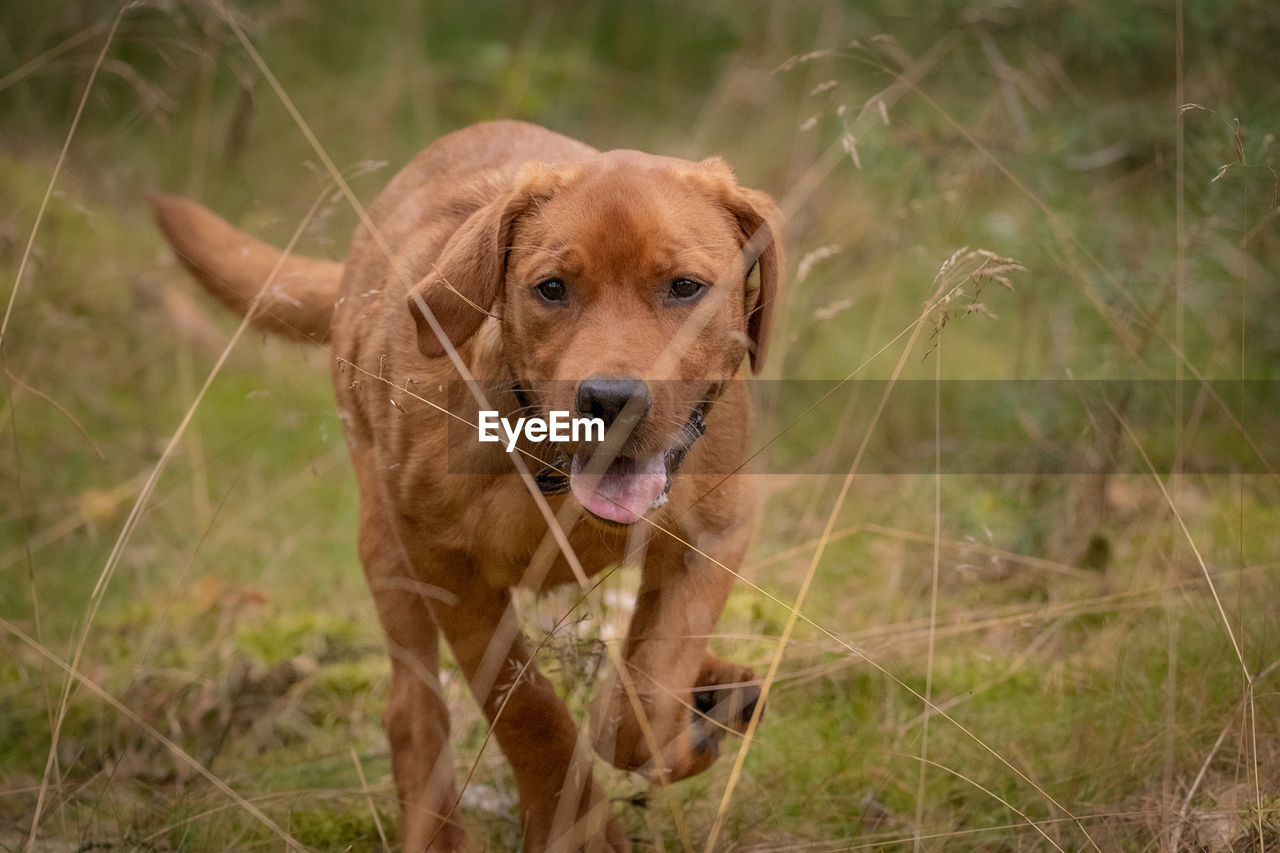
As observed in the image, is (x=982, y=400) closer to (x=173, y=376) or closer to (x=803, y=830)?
(x=803, y=830)

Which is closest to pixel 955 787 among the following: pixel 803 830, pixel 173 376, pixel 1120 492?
pixel 803 830

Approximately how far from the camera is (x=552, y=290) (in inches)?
108

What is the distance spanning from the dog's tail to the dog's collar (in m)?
1.17

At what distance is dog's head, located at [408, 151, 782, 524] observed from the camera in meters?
2.54

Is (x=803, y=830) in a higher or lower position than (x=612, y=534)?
lower

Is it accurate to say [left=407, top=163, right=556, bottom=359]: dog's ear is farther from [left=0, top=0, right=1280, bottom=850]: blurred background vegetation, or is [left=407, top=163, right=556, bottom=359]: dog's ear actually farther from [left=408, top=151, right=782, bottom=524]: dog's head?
[left=0, top=0, right=1280, bottom=850]: blurred background vegetation

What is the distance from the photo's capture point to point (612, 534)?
2.80 metres

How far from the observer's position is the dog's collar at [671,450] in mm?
2721

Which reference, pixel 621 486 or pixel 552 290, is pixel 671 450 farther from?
pixel 552 290

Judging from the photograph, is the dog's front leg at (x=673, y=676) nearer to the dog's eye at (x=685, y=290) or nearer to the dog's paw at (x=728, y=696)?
the dog's paw at (x=728, y=696)

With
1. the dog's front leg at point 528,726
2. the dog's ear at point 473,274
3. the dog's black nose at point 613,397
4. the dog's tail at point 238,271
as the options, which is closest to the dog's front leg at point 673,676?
the dog's front leg at point 528,726

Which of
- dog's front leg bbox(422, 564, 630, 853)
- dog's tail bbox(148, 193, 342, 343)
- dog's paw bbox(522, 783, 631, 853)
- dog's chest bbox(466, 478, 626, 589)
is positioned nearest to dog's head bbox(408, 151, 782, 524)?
dog's chest bbox(466, 478, 626, 589)

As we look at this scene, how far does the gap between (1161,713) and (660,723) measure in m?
1.31

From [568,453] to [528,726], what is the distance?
2.17ft
